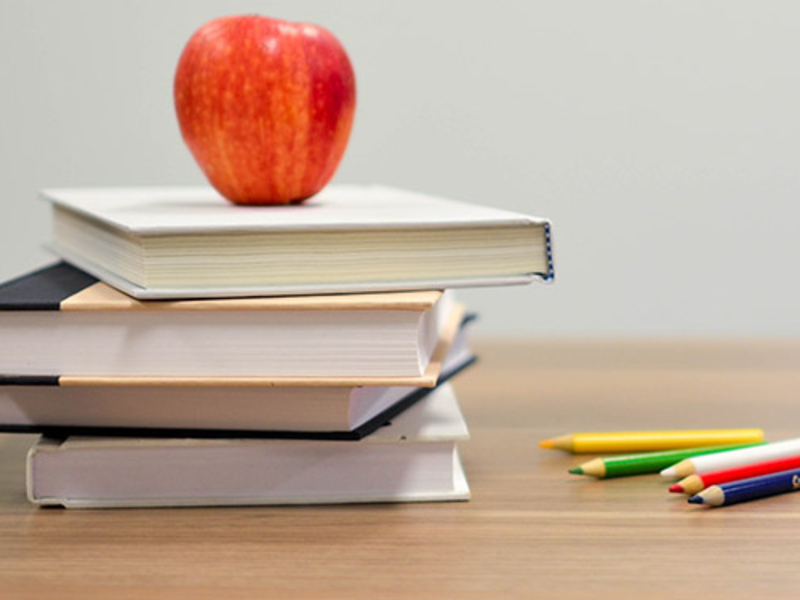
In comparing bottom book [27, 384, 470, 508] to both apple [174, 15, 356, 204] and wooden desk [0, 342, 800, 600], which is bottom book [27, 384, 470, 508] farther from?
apple [174, 15, 356, 204]

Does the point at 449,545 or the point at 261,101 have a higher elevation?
the point at 261,101

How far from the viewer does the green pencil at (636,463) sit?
71 cm

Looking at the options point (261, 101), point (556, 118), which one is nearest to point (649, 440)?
point (261, 101)

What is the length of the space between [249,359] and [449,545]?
15 centimetres

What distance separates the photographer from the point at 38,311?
0.65m

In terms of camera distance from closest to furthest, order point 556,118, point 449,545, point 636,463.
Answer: point 449,545 → point 636,463 → point 556,118

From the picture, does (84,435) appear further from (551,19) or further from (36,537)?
(551,19)

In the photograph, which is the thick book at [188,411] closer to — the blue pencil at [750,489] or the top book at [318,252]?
the top book at [318,252]

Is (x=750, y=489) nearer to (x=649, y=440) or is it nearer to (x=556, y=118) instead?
(x=649, y=440)

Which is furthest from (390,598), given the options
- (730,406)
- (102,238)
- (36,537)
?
→ (730,406)

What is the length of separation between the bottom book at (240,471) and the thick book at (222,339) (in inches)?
1.8

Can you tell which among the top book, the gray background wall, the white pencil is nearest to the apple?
the top book

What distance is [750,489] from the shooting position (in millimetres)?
661

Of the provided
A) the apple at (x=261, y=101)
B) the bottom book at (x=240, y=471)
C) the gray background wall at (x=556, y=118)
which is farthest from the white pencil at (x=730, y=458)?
the gray background wall at (x=556, y=118)
